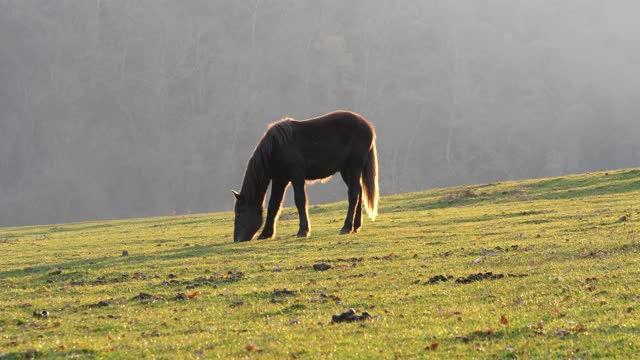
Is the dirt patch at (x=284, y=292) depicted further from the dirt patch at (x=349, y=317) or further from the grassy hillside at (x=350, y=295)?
the dirt patch at (x=349, y=317)

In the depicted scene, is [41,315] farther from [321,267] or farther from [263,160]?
[263,160]

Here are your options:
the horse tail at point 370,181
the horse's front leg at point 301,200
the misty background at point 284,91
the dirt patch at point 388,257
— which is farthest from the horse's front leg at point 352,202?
the misty background at point 284,91

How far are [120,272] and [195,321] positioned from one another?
5838 mm

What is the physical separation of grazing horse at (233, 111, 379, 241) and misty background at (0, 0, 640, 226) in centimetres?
8296

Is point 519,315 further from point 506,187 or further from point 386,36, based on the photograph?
point 386,36

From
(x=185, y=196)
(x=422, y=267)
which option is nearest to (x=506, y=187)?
(x=422, y=267)

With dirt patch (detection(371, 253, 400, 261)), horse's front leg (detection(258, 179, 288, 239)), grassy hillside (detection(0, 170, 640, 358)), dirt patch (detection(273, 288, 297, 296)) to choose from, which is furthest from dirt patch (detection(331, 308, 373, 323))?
horse's front leg (detection(258, 179, 288, 239))

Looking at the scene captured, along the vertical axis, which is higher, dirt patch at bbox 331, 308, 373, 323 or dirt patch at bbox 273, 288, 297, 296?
dirt patch at bbox 331, 308, 373, 323

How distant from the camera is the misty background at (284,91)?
116 meters

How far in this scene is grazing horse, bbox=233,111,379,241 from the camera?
20062 millimetres

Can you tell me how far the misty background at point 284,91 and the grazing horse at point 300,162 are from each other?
83.0m

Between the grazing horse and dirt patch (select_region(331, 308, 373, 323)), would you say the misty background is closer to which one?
the grazing horse

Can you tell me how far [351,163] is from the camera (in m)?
21.1

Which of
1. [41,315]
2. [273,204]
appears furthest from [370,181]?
[41,315]
